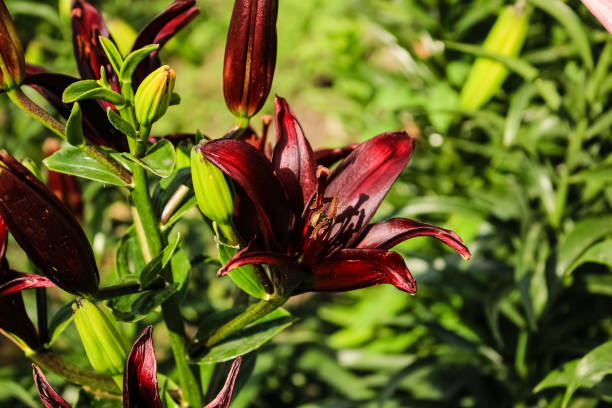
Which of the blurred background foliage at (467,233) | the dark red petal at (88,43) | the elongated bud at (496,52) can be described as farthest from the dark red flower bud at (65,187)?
the elongated bud at (496,52)

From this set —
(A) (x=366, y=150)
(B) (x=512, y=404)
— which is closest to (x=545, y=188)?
(B) (x=512, y=404)

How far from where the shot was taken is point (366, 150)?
1.95ft

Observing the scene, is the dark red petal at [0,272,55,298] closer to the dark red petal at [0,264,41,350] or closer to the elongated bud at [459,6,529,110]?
the dark red petal at [0,264,41,350]

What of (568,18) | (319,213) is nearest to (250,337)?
(319,213)

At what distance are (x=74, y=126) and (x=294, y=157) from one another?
0.60ft

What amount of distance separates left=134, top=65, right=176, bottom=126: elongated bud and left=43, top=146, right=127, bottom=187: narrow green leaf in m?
0.06

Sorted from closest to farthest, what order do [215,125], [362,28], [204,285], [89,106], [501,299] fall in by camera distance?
[89,106]
[501,299]
[204,285]
[362,28]
[215,125]

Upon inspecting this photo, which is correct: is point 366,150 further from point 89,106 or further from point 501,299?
point 501,299

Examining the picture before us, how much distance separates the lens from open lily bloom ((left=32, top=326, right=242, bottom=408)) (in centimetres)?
52

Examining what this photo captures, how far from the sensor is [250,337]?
630mm

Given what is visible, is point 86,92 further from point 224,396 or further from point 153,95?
point 224,396

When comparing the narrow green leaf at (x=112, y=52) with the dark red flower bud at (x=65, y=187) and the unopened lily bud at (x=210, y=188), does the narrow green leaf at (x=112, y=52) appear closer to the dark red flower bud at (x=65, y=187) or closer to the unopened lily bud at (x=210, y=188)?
the unopened lily bud at (x=210, y=188)

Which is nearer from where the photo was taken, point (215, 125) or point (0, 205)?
point (0, 205)

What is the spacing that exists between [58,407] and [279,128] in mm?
285
